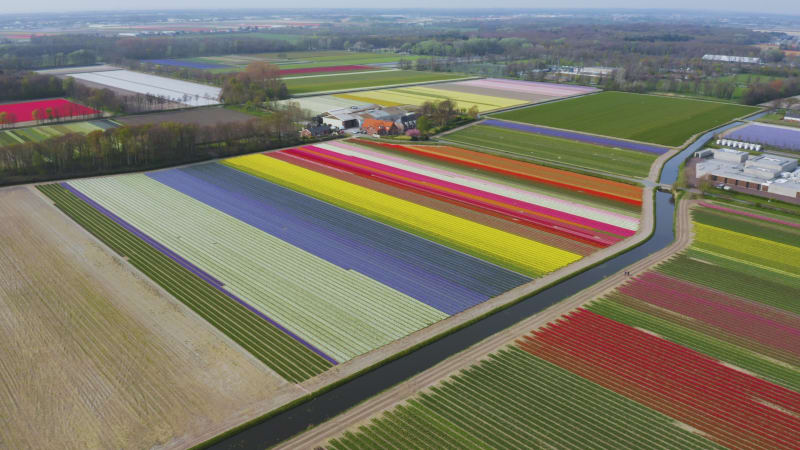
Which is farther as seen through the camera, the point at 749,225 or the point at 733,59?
the point at 733,59

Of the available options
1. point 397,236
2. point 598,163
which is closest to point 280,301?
point 397,236

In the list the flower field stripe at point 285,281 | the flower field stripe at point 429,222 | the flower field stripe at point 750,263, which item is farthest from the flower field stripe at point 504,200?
the flower field stripe at point 285,281

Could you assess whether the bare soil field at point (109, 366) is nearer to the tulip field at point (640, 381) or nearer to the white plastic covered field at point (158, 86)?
the tulip field at point (640, 381)

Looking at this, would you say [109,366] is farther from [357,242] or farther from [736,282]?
[736,282]

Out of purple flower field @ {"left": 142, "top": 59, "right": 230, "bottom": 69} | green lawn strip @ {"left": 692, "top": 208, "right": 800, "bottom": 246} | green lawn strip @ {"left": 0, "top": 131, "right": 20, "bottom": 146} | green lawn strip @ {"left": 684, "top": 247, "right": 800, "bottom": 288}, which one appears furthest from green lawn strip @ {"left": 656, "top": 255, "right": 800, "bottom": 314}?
purple flower field @ {"left": 142, "top": 59, "right": 230, "bottom": 69}

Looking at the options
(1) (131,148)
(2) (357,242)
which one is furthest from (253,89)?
(2) (357,242)

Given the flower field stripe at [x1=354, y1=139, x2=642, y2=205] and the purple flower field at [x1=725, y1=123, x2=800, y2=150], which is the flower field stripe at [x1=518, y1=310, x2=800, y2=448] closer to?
the flower field stripe at [x1=354, y1=139, x2=642, y2=205]

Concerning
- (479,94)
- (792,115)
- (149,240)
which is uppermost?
(792,115)
